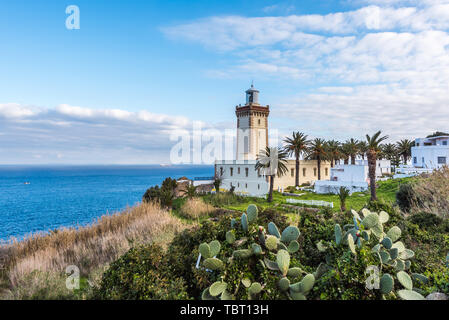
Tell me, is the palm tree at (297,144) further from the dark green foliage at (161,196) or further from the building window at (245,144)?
the dark green foliage at (161,196)

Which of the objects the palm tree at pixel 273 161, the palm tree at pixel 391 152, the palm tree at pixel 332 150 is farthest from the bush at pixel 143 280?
the palm tree at pixel 391 152

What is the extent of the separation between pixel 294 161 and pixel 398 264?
112 feet

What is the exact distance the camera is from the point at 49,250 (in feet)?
30.0

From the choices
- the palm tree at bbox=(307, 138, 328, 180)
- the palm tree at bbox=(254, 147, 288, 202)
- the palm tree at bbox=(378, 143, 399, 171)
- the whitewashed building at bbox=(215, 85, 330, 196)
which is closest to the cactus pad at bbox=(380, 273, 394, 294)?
the palm tree at bbox=(254, 147, 288, 202)

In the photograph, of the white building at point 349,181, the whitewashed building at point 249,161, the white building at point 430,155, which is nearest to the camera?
the white building at point 349,181

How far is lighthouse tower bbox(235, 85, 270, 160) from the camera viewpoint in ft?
129

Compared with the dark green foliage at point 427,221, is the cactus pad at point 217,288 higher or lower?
higher

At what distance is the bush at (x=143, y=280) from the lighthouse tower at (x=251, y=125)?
1409 inches

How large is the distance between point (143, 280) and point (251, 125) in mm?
36533

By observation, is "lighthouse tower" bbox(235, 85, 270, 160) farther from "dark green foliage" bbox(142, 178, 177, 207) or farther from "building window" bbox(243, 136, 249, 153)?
"dark green foliage" bbox(142, 178, 177, 207)

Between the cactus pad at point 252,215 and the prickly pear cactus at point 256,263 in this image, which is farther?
the cactus pad at point 252,215

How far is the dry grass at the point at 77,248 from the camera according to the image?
7.01 metres
